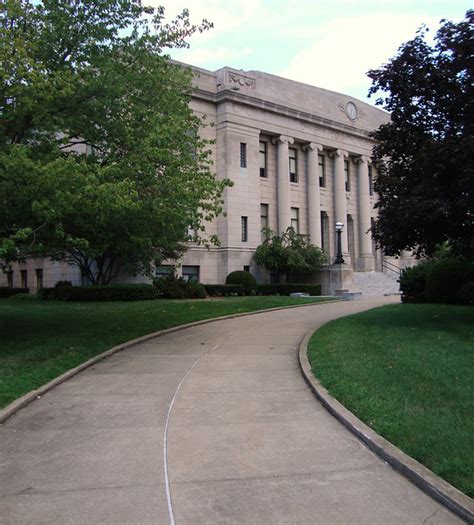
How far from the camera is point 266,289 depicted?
33156mm

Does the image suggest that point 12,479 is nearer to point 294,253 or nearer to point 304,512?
point 304,512

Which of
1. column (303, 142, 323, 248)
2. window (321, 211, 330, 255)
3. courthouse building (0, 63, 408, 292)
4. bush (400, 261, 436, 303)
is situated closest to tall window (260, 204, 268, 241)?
courthouse building (0, 63, 408, 292)

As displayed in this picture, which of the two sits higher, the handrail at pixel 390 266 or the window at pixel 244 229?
the window at pixel 244 229

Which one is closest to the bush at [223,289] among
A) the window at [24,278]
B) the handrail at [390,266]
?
the window at [24,278]

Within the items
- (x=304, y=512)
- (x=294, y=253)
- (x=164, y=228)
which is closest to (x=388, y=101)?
(x=164, y=228)

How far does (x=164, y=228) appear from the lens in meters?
12.8

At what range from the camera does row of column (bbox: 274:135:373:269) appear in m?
39.7

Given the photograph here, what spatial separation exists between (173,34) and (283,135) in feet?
88.0

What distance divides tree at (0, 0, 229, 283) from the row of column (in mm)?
25919

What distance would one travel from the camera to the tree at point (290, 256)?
34.5 meters

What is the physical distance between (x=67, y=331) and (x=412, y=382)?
9.40 m

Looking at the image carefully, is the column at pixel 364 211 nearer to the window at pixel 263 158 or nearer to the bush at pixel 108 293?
the window at pixel 263 158

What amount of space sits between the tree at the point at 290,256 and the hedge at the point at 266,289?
1481mm

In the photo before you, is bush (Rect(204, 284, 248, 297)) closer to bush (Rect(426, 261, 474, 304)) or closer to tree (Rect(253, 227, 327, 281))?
tree (Rect(253, 227, 327, 281))
